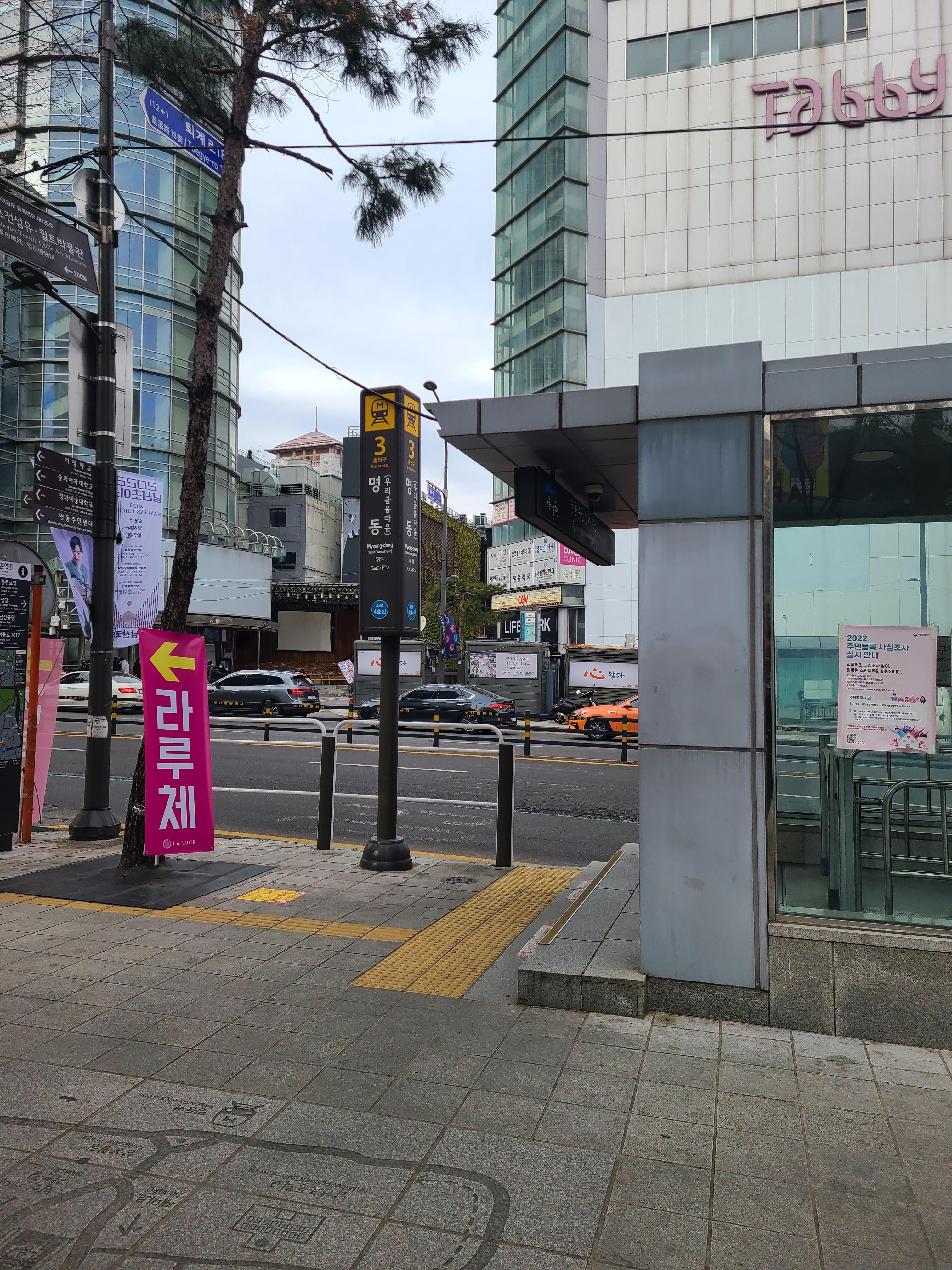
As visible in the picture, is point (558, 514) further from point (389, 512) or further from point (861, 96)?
point (861, 96)

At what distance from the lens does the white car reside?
30.1 m

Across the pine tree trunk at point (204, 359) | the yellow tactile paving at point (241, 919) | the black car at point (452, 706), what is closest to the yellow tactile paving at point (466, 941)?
the yellow tactile paving at point (241, 919)

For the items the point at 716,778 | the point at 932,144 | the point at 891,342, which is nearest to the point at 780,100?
the point at 932,144

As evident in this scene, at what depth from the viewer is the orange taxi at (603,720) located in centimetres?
2625

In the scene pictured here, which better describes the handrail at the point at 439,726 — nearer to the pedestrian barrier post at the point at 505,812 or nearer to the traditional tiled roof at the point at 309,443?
the pedestrian barrier post at the point at 505,812

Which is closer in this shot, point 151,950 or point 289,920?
point 151,950

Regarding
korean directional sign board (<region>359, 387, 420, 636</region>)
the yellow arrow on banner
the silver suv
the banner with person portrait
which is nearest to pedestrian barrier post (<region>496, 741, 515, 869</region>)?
korean directional sign board (<region>359, 387, 420, 636</region>)

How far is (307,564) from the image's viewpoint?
2598 inches

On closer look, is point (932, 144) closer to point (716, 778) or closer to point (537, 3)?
point (537, 3)

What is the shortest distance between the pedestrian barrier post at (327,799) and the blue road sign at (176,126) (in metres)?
5.83

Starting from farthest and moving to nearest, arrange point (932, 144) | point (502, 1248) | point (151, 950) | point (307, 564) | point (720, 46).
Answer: point (307, 564)
point (720, 46)
point (932, 144)
point (151, 950)
point (502, 1248)

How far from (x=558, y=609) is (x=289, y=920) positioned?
43.5 meters

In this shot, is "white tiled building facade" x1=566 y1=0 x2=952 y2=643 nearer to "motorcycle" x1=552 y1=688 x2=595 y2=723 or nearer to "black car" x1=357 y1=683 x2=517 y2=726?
"motorcycle" x1=552 y1=688 x2=595 y2=723

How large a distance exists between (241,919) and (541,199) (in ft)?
164
